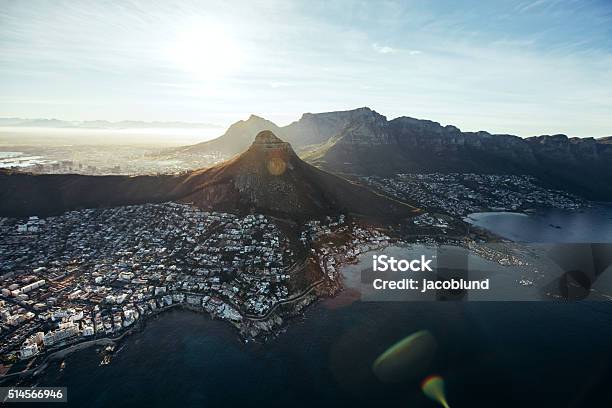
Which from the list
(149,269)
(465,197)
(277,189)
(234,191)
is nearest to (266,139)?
(277,189)

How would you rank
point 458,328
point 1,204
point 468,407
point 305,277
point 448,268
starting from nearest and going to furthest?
point 468,407 → point 458,328 → point 305,277 → point 448,268 → point 1,204

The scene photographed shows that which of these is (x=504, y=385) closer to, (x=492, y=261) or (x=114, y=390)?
(x=492, y=261)

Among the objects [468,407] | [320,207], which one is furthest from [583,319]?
[320,207]

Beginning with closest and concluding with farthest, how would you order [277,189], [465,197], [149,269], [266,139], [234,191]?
[149,269], [234,191], [277,189], [266,139], [465,197]

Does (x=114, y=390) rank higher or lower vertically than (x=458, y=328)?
lower

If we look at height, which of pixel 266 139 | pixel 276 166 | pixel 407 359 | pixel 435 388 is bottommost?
pixel 435 388

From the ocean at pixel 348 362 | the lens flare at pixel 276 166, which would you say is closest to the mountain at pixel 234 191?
the lens flare at pixel 276 166

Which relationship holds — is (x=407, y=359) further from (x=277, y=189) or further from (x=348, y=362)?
(x=277, y=189)
